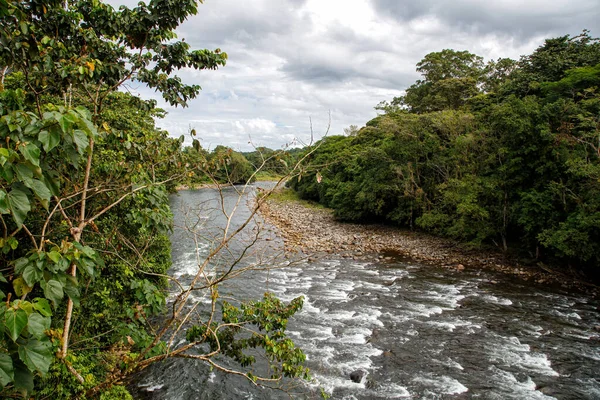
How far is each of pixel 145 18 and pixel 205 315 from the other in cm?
906

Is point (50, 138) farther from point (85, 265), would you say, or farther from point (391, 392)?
point (391, 392)

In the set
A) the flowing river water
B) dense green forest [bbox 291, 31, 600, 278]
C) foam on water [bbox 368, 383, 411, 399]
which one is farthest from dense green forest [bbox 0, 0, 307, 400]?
foam on water [bbox 368, 383, 411, 399]

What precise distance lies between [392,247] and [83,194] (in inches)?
840

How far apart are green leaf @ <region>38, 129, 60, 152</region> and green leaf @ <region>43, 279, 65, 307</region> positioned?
1078 mm

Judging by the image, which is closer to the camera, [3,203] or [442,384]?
[3,203]

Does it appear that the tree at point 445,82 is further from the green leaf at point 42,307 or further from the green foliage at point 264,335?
the green leaf at point 42,307

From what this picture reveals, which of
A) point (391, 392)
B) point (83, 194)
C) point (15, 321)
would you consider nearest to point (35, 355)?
point (15, 321)

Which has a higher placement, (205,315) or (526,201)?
(526,201)

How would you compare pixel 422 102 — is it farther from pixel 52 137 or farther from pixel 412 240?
pixel 52 137

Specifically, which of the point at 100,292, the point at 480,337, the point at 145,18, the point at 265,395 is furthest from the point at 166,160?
the point at 480,337

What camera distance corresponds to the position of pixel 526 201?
1777cm

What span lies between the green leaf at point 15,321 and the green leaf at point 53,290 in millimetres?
373

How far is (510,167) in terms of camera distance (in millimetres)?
18672

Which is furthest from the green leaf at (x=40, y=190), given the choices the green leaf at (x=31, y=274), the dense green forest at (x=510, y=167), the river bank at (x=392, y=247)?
the river bank at (x=392, y=247)
